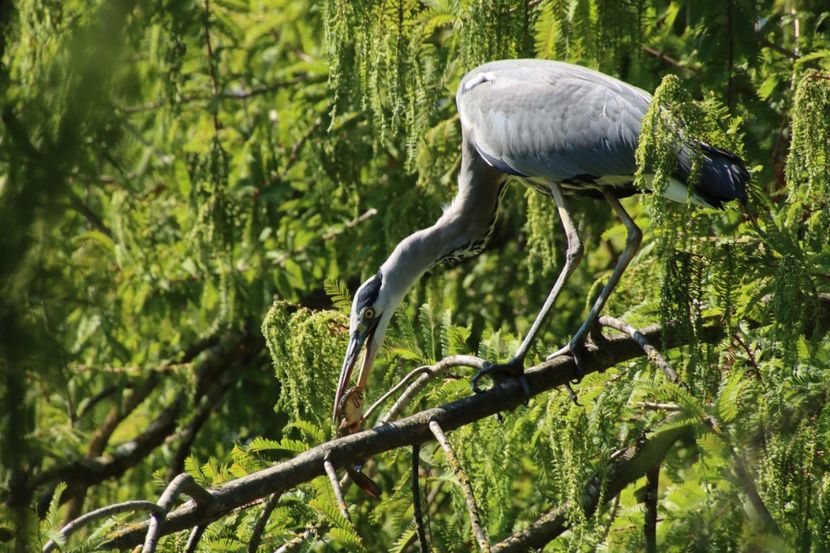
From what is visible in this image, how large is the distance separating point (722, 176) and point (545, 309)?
97 centimetres

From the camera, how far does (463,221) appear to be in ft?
15.2

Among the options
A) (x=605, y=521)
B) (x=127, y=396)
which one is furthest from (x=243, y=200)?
(x=605, y=521)

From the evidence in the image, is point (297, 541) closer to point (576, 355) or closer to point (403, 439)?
point (403, 439)

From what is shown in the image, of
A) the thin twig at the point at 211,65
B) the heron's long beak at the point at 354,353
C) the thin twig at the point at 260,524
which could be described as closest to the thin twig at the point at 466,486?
the thin twig at the point at 260,524

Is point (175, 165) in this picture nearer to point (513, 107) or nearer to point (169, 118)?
point (169, 118)

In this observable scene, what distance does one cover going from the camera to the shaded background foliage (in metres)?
1.42

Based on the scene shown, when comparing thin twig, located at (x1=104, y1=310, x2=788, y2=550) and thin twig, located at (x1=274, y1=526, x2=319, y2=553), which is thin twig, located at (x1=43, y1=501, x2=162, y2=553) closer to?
thin twig, located at (x1=104, y1=310, x2=788, y2=550)

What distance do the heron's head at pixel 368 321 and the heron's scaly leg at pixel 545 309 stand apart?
59 centimetres

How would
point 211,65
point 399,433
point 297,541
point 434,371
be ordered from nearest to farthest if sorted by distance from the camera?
1. point 399,433
2. point 297,541
3. point 434,371
4. point 211,65

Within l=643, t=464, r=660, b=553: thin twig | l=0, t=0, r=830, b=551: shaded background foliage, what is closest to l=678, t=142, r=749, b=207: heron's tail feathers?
l=0, t=0, r=830, b=551: shaded background foliage

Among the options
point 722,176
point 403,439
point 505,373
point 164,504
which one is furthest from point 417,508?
point 722,176

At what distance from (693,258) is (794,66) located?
1.52m

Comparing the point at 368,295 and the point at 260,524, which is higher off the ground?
the point at 368,295

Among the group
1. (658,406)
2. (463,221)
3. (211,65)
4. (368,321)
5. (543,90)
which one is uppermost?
(211,65)
